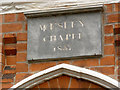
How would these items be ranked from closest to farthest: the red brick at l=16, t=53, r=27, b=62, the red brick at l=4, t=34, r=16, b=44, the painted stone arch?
the painted stone arch < the red brick at l=16, t=53, r=27, b=62 < the red brick at l=4, t=34, r=16, b=44

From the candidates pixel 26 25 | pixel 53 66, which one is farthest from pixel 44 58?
pixel 26 25

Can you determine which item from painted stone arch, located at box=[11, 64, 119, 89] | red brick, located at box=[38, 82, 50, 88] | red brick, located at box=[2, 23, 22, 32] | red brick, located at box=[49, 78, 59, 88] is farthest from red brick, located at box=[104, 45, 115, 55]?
red brick, located at box=[2, 23, 22, 32]

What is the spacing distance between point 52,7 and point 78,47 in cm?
61

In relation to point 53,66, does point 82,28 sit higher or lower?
higher

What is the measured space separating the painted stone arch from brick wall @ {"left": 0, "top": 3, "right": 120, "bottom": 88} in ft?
0.22

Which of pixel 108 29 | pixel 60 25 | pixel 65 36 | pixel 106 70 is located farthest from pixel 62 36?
pixel 106 70

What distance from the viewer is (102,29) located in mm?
5289

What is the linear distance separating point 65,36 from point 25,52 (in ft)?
1.69

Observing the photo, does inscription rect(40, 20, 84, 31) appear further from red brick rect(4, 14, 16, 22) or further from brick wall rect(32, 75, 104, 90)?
brick wall rect(32, 75, 104, 90)

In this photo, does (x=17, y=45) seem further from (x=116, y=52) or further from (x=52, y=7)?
(x=116, y=52)

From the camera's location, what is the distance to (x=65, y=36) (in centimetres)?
535

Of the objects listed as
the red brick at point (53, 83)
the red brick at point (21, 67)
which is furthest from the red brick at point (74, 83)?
the red brick at point (21, 67)

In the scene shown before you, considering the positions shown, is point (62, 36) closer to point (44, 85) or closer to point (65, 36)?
point (65, 36)

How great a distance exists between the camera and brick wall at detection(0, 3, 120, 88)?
17.0ft
